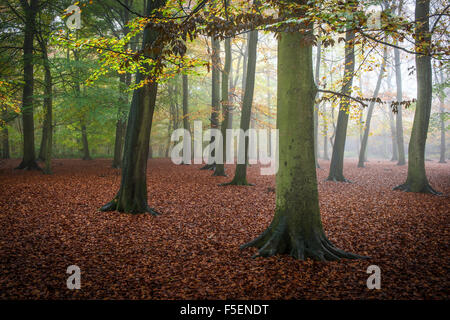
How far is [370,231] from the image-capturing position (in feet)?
19.4

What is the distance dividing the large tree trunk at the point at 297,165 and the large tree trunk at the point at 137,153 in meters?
3.91

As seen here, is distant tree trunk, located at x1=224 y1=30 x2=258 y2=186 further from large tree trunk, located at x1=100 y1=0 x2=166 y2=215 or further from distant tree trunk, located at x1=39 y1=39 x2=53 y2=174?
distant tree trunk, located at x1=39 y1=39 x2=53 y2=174

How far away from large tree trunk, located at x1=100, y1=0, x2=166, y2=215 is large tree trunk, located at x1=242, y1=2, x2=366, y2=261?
3.91m

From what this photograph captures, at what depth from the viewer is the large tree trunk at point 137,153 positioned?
7.10m

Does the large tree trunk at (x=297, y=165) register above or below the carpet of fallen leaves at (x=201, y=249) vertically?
above

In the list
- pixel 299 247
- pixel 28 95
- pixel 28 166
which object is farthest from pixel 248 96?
pixel 28 166

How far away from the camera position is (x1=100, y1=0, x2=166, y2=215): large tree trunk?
279 inches

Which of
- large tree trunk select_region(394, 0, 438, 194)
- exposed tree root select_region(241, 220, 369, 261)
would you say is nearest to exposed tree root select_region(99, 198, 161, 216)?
exposed tree root select_region(241, 220, 369, 261)

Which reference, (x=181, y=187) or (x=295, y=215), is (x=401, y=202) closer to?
(x=295, y=215)

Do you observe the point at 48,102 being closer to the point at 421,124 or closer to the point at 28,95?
the point at 28,95

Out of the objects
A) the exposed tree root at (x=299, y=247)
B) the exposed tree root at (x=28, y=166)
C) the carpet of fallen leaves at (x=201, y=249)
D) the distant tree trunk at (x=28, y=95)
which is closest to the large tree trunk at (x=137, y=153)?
the carpet of fallen leaves at (x=201, y=249)

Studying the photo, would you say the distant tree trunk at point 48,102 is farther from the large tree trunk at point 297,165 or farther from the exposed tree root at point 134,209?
the large tree trunk at point 297,165

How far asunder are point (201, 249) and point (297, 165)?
2441 millimetres

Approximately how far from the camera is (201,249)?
198 inches
